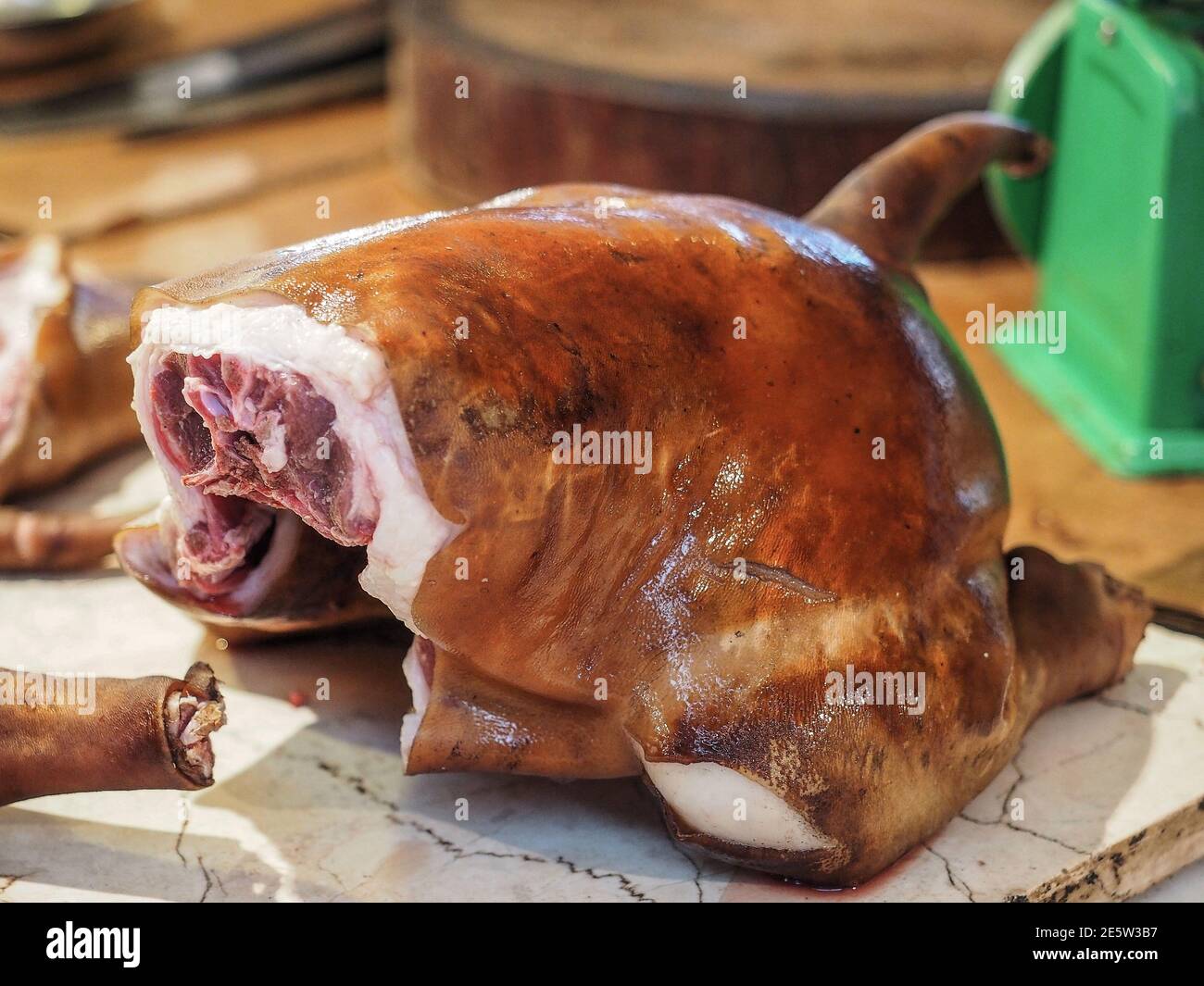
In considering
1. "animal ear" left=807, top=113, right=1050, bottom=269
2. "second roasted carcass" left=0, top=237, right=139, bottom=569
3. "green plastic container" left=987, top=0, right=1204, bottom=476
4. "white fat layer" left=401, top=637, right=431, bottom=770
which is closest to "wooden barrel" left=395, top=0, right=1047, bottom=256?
"green plastic container" left=987, top=0, right=1204, bottom=476

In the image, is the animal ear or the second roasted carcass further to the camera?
the second roasted carcass

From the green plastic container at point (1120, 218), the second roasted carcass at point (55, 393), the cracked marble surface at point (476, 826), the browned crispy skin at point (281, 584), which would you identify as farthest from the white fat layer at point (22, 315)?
the green plastic container at point (1120, 218)

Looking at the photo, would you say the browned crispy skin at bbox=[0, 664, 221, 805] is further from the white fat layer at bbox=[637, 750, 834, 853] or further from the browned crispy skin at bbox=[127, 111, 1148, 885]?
the white fat layer at bbox=[637, 750, 834, 853]

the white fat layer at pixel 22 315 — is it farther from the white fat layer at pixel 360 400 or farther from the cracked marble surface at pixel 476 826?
the white fat layer at pixel 360 400

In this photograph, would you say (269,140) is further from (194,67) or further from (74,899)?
(74,899)

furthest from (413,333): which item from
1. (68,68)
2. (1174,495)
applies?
(68,68)

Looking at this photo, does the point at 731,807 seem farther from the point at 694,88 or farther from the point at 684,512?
the point at 694,88
